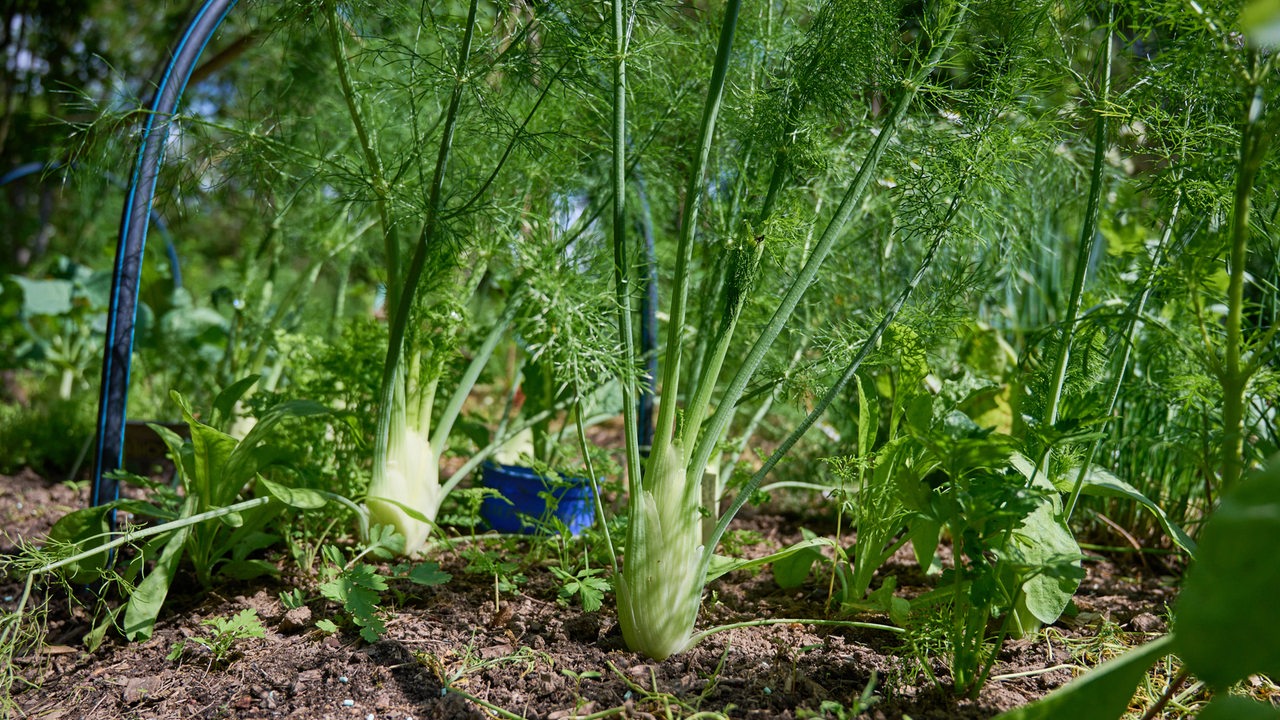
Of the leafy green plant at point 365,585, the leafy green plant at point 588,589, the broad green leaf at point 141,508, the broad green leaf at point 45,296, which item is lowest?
the leafy green plant at point 365,585

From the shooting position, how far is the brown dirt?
1198 mm

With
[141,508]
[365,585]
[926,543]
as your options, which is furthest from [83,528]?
[926,543]

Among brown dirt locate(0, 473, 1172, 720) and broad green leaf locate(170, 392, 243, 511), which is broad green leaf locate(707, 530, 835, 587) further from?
broad green leaf locate(170, 392, 243, 511)

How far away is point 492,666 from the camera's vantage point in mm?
1294

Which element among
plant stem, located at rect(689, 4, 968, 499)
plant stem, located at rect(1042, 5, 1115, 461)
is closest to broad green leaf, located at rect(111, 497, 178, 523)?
plant stem, located at rect(689, 4, 968, 499)

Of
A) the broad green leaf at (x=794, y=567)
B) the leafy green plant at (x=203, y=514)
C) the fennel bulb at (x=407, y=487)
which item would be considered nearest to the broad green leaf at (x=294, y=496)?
the leafy green plant at (x=203, y=514)

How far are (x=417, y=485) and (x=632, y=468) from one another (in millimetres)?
641

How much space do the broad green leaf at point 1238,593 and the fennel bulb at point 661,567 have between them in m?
0.67

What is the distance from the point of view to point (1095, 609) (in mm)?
1571

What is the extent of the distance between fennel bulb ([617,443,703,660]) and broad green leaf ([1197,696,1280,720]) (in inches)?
26.5

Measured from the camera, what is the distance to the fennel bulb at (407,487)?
1.66 metres

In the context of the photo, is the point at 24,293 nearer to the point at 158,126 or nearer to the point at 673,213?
the point at 158,126

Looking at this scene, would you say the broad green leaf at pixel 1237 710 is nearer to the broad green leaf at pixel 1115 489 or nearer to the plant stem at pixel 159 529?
the broad green leaf at pixel 1115 489

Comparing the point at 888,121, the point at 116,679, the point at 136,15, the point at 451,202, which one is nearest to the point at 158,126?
the point at 451,202
